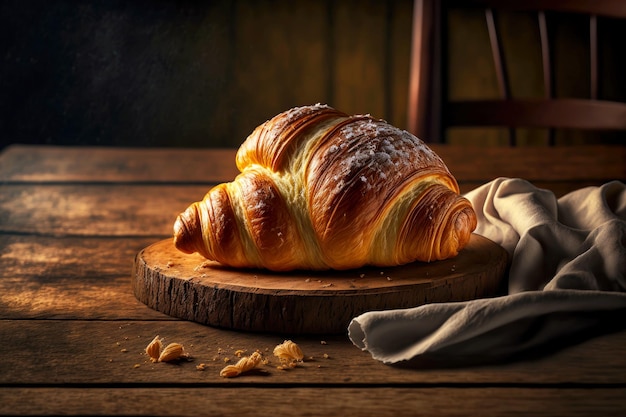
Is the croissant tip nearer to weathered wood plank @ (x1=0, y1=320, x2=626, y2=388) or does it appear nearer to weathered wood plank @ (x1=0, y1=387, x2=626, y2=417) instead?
weathered wood plank @ (x1=0, y1=320, x2=626, y2=388)

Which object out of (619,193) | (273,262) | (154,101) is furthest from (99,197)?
(154,101)

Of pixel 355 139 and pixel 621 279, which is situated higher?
pixel 355 139

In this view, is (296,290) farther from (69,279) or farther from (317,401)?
(69,279)

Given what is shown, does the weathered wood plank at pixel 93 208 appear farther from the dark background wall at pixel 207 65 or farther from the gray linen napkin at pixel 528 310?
the dark background wall at pixel 207 65

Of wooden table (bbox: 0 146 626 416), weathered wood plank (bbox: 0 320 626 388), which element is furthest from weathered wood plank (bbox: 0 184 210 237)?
weathered wood plank (bbox: 0 320 626 388)

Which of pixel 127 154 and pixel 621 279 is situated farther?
pixel 127 154

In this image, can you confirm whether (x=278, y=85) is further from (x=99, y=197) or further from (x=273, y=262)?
(x=273, y=262)
